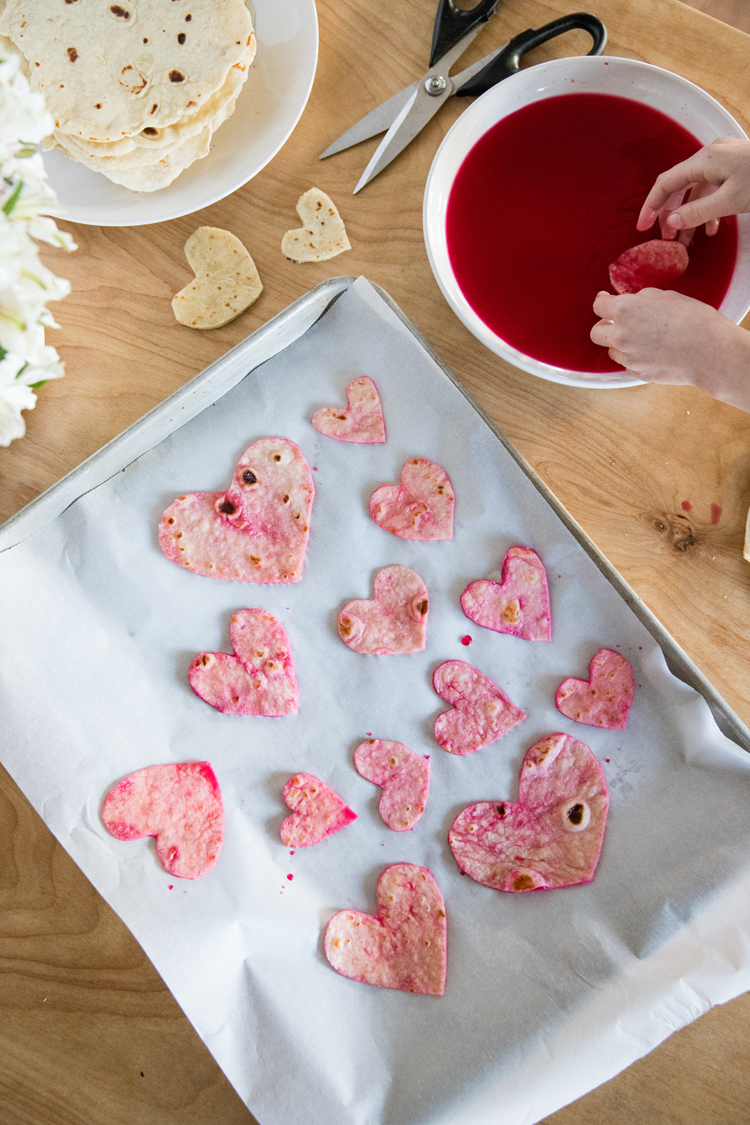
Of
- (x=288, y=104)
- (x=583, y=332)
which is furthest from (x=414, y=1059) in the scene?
(x=288, y=104)

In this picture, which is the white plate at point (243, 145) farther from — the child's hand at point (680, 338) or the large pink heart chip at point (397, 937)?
the large pink heart chip at point (397, 937)

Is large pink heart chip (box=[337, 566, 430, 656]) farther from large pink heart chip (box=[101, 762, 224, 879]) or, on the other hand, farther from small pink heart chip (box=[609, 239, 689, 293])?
small pink heart chip (box=[609, 239, 689, 293])

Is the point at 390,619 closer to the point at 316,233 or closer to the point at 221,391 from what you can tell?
the point at 221,391

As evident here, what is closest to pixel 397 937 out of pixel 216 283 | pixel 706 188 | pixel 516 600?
pixel 516 600

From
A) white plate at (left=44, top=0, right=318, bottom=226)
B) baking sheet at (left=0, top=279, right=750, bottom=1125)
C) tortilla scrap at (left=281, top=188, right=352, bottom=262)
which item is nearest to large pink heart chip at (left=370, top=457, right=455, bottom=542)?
baking sheet at (left=0, top=279, right=750, bottom=1125)

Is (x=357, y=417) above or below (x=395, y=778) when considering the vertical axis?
above
